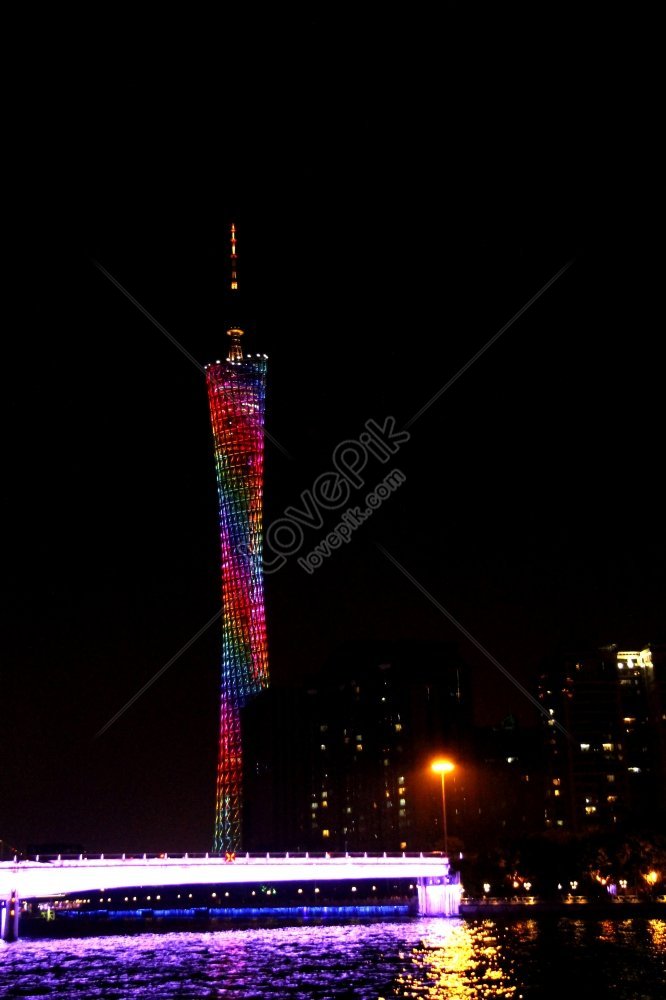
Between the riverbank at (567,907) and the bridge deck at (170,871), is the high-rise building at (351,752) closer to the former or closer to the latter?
the riverbank at (567,907)

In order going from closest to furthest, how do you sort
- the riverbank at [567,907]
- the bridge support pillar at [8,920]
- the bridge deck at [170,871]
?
the bridge deck at [170,871], the bridge support pillar at [8,920], the riverbank at [567,907]

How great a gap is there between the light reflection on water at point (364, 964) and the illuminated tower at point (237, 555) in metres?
20.1

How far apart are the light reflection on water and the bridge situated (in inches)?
136

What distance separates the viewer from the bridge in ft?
232

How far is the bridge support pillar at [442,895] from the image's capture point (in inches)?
3620

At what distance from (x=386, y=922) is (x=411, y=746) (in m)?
80.6

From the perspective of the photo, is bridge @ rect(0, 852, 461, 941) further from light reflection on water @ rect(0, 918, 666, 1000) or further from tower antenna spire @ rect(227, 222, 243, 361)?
tower antenna spire @ rect(227, 222, 243, 361)

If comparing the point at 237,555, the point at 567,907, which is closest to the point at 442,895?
the point at 567,907

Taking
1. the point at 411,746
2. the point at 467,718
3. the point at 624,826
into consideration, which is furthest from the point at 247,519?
the point at 467,718

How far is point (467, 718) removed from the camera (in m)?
181

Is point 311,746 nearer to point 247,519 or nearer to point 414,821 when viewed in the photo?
point 414,821

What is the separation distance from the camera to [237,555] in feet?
325

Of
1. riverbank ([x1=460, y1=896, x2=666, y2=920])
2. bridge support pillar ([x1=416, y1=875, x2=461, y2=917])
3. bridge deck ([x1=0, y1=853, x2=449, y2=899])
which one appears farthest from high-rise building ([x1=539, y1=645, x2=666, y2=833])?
bridge deck ([x1=0, y1=853, x2=449, y2=899])

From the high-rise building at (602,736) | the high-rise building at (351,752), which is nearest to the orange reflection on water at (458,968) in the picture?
the high-rise building at (351,752)
